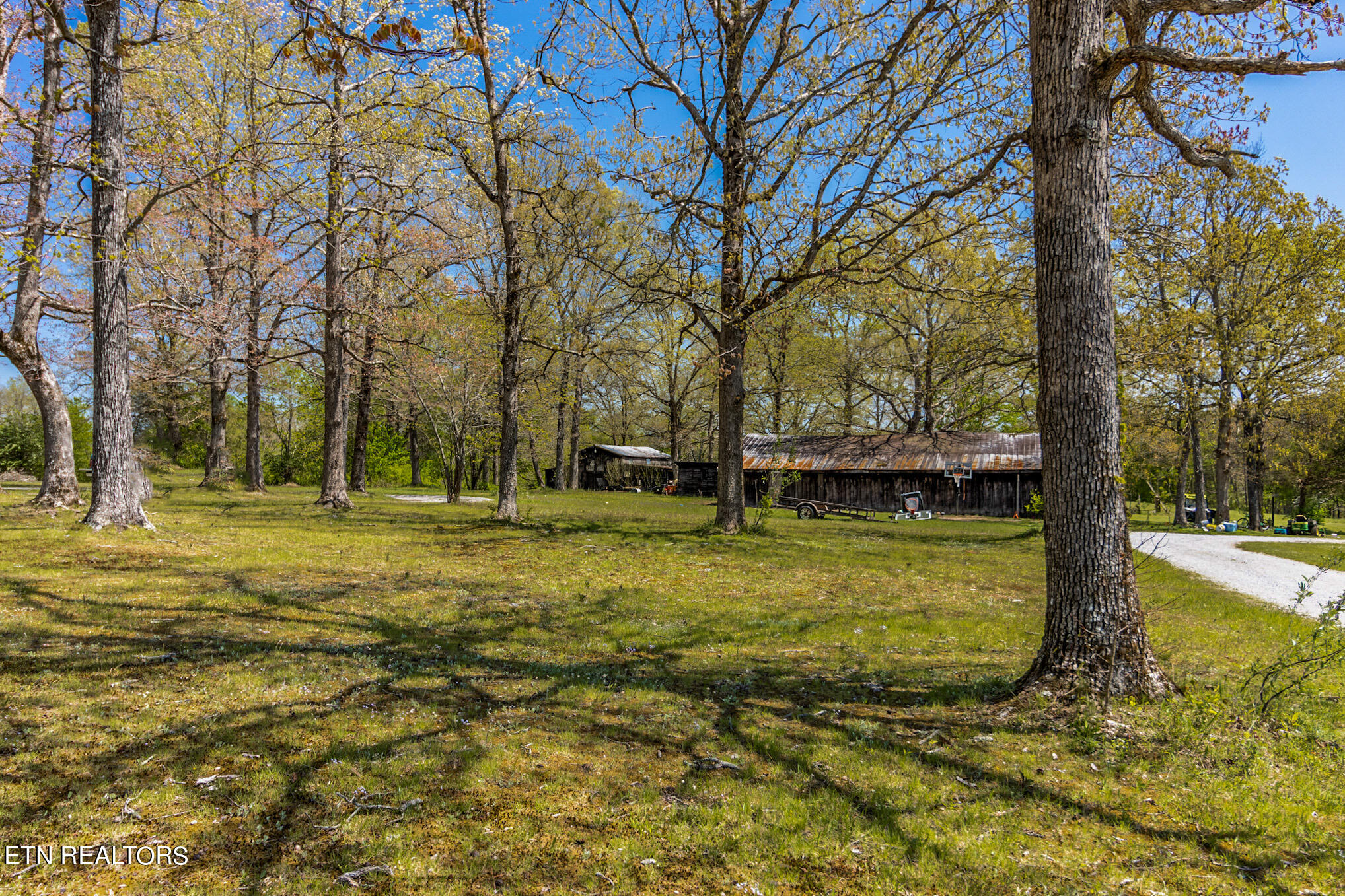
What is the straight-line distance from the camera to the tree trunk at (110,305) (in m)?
12.2

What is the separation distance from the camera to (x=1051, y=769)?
4.74 metres

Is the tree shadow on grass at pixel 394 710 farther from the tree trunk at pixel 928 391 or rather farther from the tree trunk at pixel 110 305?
the tree trunk at pixel 928 391

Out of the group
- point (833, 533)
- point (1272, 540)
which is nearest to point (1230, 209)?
point (1272, 540)

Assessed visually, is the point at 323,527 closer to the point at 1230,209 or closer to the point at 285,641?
the point at 285,641

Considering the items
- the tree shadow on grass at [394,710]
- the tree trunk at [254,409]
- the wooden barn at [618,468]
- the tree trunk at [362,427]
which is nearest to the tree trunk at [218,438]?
the tree trunk at [254,409]

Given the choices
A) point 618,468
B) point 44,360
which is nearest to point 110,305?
point 44,360

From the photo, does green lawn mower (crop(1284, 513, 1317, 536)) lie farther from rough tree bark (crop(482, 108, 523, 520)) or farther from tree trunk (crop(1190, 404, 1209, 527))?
rough tree bark (crop(482, 108, 523, 520))

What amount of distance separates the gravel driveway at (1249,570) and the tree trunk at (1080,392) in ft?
13.8

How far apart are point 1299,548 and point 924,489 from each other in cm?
1722

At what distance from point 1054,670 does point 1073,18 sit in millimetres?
6076

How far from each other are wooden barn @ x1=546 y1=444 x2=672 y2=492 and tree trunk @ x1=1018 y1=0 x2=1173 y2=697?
1835 inches

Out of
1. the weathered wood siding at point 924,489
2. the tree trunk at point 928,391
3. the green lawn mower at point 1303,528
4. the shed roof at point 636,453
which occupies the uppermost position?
the tree trunk at point 928,391

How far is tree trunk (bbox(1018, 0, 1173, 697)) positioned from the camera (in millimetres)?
5746

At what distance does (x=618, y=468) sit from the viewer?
53625 mm
